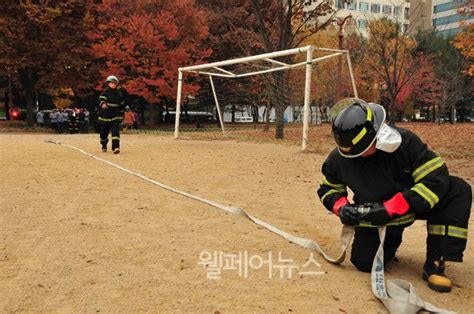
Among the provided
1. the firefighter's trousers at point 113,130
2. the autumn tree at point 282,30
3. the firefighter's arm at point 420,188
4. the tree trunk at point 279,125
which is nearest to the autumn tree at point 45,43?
the autumn tree at point 282,30

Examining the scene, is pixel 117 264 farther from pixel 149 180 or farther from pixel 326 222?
pixel 149 180

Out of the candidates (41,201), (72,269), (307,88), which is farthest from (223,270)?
(307,88)

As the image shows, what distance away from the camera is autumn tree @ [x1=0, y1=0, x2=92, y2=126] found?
2347cm

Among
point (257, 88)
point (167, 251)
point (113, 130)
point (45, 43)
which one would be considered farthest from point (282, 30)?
point (167, 251)

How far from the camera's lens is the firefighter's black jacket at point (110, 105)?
1023 cm

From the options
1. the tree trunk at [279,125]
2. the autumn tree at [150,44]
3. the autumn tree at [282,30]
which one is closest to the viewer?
the autumn tree at [282,30]

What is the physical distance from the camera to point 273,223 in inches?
189

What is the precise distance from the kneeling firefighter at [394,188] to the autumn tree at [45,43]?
2333cm

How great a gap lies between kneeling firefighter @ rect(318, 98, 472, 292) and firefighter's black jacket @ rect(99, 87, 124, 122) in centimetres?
785

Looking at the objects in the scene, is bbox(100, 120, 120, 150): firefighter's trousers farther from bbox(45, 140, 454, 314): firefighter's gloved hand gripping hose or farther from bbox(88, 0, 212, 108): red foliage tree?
bbox(88, 0, 212, 108): red foliage tree

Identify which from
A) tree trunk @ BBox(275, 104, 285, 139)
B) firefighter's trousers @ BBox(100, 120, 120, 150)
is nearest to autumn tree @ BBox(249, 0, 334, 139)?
tree trunk @ BBox(275, 104, 285, 139)

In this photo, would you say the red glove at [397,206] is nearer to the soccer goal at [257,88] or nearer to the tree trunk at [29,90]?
the soccer goal at [257,88]

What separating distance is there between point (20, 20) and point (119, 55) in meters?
5.29

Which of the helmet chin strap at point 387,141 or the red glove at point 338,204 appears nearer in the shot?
the helmet chin strap at point 387,141
